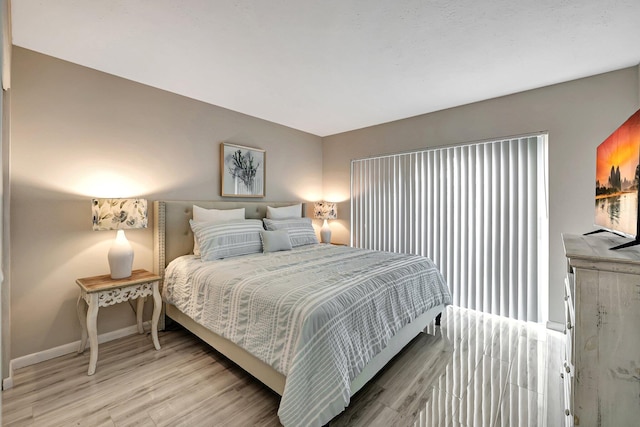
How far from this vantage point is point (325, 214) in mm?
4238

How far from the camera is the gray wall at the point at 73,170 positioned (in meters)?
2.10

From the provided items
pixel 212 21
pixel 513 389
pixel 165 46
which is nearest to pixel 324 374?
pixel 513 389

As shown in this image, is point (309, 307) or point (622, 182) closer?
point (622, 182)

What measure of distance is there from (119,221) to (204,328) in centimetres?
111

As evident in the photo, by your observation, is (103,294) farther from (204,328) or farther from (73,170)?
(73,170)

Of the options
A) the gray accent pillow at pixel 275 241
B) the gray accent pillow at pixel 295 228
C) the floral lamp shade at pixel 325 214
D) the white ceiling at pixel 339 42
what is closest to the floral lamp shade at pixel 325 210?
the floral lamp shade at pixel 325 214

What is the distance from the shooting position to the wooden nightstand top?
205cm

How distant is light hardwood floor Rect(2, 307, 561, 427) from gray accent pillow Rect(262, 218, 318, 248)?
1.44 metres

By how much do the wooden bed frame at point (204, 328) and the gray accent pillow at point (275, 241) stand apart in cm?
65

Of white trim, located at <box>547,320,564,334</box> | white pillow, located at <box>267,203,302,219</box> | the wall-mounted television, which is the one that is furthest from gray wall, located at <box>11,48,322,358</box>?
white trim, located at <box>547,320,564,334</box>

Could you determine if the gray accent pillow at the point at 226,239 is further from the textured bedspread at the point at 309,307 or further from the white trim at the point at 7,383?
the white trim at the point at 7,383

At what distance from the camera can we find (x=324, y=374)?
55.7 inches

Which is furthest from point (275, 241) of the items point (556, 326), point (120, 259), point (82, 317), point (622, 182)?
point (556, 326)

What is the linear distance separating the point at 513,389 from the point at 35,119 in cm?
410
